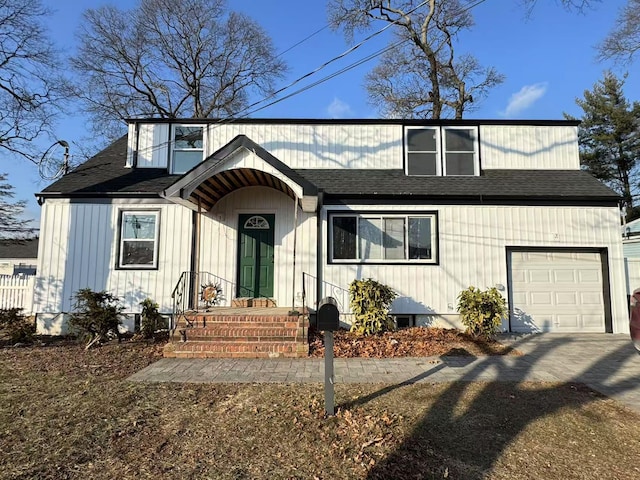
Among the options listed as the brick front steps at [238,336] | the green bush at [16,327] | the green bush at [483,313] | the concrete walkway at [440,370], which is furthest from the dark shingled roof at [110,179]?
the green bush at [483,313]

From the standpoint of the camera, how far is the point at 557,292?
9.29 m

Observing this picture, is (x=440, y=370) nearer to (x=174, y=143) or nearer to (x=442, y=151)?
(x=442, y=151)

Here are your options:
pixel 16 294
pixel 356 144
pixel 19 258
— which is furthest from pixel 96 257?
pixel 19 258

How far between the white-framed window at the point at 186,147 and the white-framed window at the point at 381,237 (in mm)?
4494

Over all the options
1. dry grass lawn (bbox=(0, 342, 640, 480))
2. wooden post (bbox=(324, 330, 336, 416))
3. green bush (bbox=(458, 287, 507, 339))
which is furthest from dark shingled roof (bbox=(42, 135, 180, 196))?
green bush (bbox=(458, 287, 507, 339))

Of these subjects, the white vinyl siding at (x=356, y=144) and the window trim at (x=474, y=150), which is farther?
the white vinyl siding at (x=356, y=144)

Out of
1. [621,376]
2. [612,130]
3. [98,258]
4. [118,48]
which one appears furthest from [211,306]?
[612,130]

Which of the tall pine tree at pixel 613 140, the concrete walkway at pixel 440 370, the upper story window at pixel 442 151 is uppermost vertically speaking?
the tall pine tree at pixel 613 140

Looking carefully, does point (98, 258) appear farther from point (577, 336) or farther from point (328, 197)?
point (577, 336)

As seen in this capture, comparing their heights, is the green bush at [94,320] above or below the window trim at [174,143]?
below

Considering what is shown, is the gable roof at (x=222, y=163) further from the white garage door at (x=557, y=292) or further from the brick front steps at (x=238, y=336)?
the white garage door at (x=557, y=292)

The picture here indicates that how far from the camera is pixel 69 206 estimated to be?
9.27m

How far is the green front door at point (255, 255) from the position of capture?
9.46 m

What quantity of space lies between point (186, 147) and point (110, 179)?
7.31ft
